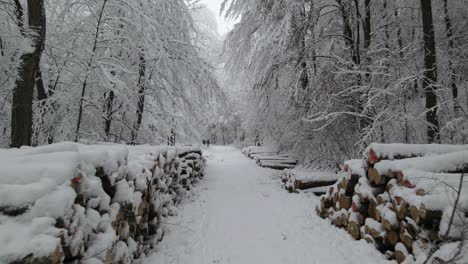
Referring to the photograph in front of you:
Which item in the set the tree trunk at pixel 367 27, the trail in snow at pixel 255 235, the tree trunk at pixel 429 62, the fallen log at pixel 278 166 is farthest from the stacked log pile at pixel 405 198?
the fallen log at pixel 278 166

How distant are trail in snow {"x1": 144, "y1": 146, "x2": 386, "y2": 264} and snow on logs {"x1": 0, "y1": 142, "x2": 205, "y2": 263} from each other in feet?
2.05

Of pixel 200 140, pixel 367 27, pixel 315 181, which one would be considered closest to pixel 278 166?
pixel 200 140

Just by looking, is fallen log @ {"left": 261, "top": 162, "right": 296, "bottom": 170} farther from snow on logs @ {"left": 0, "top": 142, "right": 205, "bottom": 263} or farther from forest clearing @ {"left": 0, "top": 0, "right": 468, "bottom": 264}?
snow on logs @ {"left": 0, "top": 142, "right": 205, "bottom": 263}

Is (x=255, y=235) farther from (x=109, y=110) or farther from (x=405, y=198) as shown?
(x=109, y=110)

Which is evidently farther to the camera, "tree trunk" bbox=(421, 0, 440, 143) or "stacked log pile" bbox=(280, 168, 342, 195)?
"stacked log pile" bbox=(280, 168, 342, 195)

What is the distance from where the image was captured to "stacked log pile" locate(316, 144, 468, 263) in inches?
105

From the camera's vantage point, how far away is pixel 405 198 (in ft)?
10.1

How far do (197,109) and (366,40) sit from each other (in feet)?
17.1

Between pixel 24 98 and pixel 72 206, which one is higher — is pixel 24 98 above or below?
above

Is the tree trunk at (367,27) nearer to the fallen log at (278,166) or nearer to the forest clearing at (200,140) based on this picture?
the forest clearing at (200,140)

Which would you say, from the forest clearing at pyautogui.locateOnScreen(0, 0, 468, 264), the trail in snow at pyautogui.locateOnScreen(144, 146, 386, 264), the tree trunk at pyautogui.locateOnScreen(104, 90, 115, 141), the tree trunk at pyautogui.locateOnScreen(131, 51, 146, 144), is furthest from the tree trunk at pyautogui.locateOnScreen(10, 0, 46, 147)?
the trail in snow at pyautogui.locateOnScreen(144, 146, 386, 264)

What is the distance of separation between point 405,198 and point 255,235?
93.7 inches

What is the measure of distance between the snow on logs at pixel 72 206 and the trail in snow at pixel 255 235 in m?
0.62

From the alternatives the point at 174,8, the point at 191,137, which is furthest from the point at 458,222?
the point at 191,137
